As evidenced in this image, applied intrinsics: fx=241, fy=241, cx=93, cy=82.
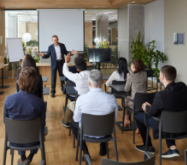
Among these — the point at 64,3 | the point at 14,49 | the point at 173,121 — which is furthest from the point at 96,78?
the point at 14,49

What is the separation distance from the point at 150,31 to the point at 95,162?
6885mm

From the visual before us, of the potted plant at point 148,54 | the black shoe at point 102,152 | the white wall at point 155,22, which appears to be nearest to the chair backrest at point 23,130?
the black shoe at point 102,152

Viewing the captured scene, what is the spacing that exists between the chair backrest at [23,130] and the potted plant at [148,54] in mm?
5291

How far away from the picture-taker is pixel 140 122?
3330 millimetres

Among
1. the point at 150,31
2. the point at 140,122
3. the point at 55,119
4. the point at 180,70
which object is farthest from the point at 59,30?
the point at 140,122

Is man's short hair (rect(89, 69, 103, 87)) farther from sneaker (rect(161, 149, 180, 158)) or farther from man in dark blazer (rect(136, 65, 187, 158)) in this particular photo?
sneaker (rect(161, 149, 180, 158))

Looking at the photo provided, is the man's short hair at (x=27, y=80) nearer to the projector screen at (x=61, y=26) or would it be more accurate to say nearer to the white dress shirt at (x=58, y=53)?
the white dress shirt at (x=58, y=53)

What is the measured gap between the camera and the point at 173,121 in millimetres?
2680

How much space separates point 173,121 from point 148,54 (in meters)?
5.78

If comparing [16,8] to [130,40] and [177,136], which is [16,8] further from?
[177,136]

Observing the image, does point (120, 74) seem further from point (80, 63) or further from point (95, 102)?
point (95, 102)

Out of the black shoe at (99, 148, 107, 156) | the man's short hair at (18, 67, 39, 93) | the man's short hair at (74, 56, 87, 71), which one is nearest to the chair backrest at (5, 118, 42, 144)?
the man's short hair at (18, 67, 39, 93)

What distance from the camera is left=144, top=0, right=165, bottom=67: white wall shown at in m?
8.02

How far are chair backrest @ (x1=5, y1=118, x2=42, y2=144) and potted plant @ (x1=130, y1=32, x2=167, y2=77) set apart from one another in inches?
208
